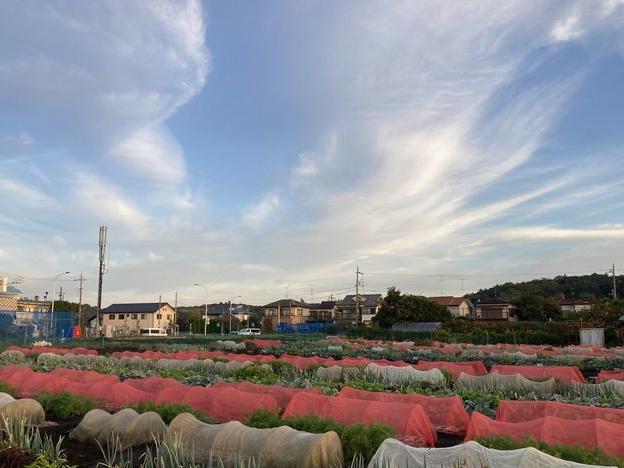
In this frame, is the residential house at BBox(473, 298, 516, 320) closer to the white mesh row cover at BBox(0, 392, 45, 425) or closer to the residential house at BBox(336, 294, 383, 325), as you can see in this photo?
the residential house at BBox(336, 294, 383, 325)

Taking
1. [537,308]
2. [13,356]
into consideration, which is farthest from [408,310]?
[13,356]

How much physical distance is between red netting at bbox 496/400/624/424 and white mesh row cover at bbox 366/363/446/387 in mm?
5488

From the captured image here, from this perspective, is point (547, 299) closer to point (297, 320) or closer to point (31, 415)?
point (297, 320)

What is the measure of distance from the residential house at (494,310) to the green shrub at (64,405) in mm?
84723

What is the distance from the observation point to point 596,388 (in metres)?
12.7

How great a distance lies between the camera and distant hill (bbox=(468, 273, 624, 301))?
99.2m

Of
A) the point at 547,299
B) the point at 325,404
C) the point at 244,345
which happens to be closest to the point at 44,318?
the point at 244,345

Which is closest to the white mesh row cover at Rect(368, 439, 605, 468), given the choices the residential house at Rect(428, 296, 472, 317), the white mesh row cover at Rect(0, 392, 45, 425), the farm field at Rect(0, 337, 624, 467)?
the farm field at Rect(0, 337, 624, 467)

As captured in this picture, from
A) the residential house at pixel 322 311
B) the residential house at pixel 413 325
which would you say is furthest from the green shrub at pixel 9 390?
the residential house at pixel 322 311

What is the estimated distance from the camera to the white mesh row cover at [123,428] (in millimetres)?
7250

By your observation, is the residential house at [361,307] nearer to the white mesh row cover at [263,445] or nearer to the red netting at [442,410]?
the red netting at [442,410]

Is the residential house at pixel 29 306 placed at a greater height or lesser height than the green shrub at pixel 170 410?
greater

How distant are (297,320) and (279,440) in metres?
109

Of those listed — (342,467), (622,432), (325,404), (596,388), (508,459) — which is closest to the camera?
(508,459)
